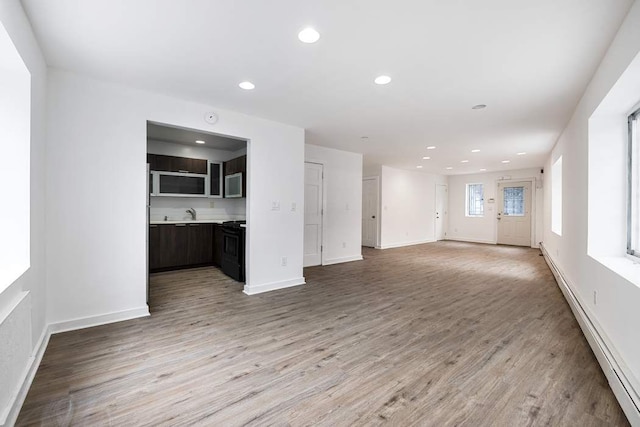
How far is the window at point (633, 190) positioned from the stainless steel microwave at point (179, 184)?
19.6 feet

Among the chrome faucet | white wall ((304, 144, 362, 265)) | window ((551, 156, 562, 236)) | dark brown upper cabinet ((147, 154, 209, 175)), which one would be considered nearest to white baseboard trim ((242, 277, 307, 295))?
white wall ((304, 144, 362, 265))

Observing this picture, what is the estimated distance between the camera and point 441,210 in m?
10.5

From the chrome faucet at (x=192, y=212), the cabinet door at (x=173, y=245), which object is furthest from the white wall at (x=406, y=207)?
the cabinet door at (x=173, y=245)

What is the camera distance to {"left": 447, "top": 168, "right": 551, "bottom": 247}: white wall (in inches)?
336

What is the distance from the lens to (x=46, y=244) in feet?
8.59

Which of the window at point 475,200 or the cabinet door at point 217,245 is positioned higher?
the window at point 475,200

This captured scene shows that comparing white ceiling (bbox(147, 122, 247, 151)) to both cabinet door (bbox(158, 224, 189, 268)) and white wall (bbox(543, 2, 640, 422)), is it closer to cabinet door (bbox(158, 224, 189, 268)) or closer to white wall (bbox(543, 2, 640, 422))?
cabinet door (bbox(158, 224, 189, 268))

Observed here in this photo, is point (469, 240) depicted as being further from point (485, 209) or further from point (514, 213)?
point (514, 213)

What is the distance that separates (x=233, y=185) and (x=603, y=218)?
17.0 ft

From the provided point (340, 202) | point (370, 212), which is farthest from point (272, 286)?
point (370, 212)

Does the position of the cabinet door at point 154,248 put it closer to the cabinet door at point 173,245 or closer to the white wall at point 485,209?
the cabinet door at point 173,245

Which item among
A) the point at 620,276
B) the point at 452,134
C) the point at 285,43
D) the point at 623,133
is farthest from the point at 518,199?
the point at 285,43

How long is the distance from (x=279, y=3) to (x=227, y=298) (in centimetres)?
322

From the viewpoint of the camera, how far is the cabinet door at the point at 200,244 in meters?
5.42
